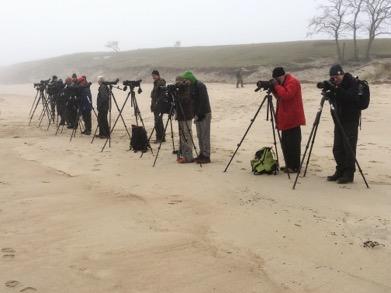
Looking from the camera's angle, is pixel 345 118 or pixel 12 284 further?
pixel 345 118

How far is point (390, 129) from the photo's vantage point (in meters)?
11.1

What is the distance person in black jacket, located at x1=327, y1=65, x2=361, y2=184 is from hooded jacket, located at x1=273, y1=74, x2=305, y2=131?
57cm

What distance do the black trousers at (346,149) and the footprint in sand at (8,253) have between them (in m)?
4.37

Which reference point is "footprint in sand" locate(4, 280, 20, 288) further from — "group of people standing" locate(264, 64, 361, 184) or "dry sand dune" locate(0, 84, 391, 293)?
"group of people standing" locate(264, 64, 361, 184)

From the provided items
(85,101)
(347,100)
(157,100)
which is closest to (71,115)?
(85,101)

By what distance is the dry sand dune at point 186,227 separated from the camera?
390 cm

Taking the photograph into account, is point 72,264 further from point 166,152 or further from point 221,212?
point 166,152

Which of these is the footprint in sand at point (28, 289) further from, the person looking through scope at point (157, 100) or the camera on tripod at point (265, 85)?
the person looking through scope at point (157, 100)

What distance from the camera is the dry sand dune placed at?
154 inches

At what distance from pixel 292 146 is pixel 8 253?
4299mm

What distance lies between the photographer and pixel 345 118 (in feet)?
21.9

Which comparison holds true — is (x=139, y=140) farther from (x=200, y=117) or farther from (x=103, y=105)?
(x=103, y=105)

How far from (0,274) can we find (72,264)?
0.56 meters

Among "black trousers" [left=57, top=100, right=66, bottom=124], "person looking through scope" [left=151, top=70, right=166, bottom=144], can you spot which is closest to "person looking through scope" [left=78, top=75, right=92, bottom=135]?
"black trousers" [left=57, top=100, right=66, bottom=124]
